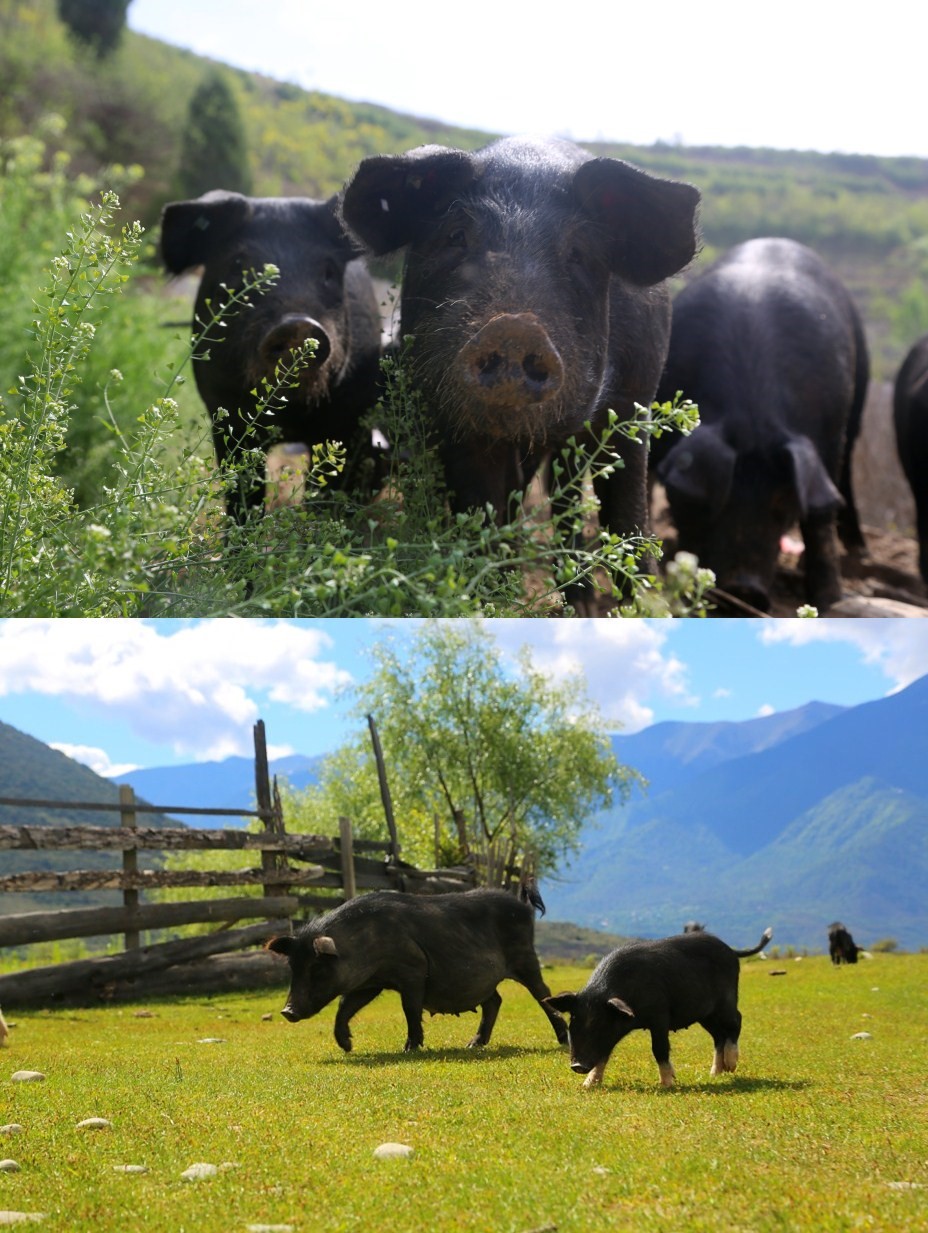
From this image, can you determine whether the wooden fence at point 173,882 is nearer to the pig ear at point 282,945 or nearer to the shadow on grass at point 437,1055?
the pig ear at point 282,945

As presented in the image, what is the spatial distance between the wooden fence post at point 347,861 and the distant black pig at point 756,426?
210 centimetres

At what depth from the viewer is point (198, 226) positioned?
507 cm

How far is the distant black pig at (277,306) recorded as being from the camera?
4762 millimetres

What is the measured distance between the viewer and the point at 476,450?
4.21 m

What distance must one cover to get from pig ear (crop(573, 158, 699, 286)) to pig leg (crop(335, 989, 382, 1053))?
2.53 meters

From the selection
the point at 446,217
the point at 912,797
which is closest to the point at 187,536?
the point at 446,217

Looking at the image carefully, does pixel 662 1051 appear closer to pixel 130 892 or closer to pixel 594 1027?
pixel 594 1027

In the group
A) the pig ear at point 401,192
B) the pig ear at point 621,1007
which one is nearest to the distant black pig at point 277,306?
the pig ear at point 401,192

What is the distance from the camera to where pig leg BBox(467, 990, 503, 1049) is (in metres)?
4.46

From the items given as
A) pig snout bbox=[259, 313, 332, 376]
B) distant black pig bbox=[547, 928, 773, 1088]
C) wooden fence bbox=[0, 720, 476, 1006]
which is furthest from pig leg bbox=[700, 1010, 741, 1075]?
pig snout bbox=[259, 313, 332, 376]

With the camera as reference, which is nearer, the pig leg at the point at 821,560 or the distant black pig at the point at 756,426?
the distant black pig at the point at 756,426

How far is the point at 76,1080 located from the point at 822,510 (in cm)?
438

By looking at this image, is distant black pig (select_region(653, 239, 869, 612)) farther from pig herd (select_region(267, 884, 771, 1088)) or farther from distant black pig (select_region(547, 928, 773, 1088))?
distant black pig (select_region(547, 928, 773, 1088))

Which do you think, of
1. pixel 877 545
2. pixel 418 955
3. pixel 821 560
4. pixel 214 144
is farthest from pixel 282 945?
pixel 214 144
